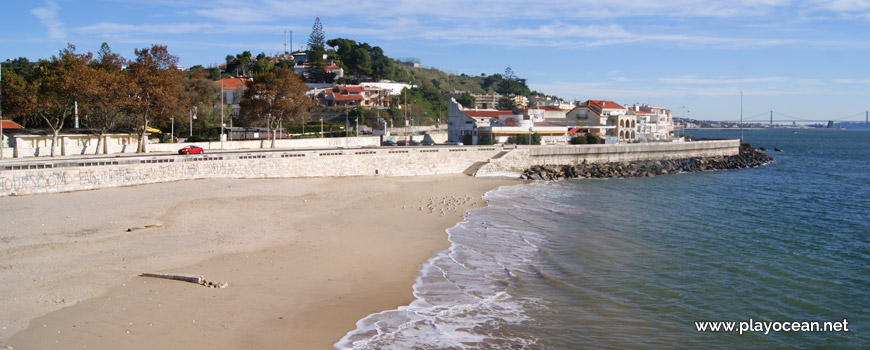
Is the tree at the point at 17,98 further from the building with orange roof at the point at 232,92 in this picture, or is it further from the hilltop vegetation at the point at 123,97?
the building with orange roof at the point at 232,92

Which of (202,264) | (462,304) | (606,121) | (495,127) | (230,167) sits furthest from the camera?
(606,121)

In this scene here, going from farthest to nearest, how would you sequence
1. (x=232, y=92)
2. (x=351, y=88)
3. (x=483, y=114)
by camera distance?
(x=351, y=88)
(x=232, y=92)
(x=483, y=114)

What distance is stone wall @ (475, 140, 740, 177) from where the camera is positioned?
154 ft

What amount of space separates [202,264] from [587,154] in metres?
44.2

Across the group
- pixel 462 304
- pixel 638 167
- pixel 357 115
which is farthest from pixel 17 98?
pixel 638 167

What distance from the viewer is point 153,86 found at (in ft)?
122

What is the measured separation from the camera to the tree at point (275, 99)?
48.3m

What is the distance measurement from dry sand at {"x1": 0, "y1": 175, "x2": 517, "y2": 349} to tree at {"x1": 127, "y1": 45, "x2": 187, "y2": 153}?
1216cm

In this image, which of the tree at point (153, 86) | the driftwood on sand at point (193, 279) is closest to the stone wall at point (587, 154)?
the tree at point (153, 86)

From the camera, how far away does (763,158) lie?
71562 millimetres

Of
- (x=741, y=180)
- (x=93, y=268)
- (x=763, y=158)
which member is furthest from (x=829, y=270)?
(x=763, y=158)

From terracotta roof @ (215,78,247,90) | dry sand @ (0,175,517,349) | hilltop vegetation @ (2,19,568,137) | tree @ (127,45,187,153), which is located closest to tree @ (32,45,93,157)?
hilltop vegetation @ (2,19,568,137)

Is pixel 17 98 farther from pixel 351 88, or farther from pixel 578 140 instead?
pixel 351 88

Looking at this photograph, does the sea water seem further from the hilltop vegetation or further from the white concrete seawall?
the hilltop vegetation
